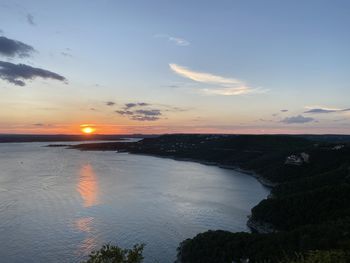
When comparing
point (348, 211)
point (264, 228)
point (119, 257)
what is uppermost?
point (119, 257)

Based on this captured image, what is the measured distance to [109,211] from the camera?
76625mm

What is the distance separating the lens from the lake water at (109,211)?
2153 inches

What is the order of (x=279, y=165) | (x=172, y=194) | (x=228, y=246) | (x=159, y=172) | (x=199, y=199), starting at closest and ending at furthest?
1. (x=228, y=246)
2. (x=199, y=199)
3. (x=172, y=194)
4. (x=279, y=165)
5. (x=159, y=172)

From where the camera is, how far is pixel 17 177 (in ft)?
395

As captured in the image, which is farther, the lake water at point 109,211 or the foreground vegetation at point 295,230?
the lake water at point 109,211

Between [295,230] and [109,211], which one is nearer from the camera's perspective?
[295,230]

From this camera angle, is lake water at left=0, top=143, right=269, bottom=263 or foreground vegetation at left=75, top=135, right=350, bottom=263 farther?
lake water at left=0, top=143, right=269, bottom=263

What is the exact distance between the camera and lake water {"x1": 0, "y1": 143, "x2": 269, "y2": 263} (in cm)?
5469

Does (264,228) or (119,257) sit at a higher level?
(119,257)

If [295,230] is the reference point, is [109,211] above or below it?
below

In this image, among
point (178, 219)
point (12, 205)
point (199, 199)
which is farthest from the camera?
point (199, 199)

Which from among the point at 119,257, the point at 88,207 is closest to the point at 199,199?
the point at 88,207

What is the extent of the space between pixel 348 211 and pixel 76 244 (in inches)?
1659

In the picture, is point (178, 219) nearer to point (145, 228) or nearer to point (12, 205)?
point (145, 228)
